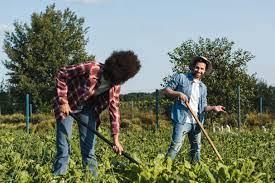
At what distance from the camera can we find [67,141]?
235 inches

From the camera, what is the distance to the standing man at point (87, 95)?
586 centimetres

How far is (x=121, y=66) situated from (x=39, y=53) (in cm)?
3667

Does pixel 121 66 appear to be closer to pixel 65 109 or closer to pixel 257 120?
pixel 65 109

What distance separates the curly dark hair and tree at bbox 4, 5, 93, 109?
110ft

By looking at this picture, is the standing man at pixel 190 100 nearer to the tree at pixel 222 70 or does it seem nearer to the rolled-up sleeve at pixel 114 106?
the rolled-up sleeve at pixel 114 106

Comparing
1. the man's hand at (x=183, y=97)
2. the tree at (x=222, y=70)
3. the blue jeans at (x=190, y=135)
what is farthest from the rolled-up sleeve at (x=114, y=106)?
the tree at (x=222, y=70)

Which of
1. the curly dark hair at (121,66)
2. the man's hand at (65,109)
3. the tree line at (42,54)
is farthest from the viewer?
the tree line at (42,54)

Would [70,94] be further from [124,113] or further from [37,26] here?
[37,26]

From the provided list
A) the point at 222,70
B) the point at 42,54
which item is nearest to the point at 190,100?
the point at 222,70

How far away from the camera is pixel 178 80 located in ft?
24.9

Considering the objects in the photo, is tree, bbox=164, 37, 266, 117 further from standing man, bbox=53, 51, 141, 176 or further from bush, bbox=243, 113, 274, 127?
standing man, bbox=53, 51, 141, 176

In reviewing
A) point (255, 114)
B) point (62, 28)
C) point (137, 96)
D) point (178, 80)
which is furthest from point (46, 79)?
point (178, 80)

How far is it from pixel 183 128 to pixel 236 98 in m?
12.5

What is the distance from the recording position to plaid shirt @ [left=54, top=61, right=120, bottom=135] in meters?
6.04
